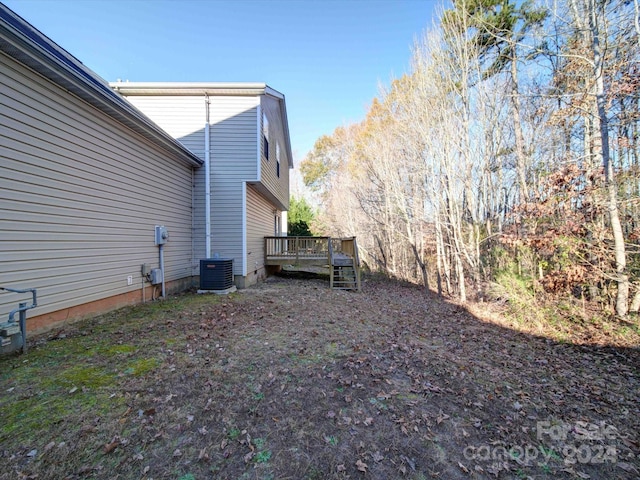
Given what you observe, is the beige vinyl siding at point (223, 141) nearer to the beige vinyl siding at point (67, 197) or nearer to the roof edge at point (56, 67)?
the beige vinyl siding at point (67, 197)

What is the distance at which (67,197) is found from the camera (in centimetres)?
429

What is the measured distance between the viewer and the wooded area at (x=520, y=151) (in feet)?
17.8

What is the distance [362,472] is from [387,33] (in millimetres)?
14136

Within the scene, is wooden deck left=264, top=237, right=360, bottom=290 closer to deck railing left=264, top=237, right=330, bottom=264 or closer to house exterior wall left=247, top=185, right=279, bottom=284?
deck railing left=264, top=237, right=330, bottom=264

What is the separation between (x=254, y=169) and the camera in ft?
26.9

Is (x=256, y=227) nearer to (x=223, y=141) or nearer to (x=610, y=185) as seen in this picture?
(x=223, y=141)

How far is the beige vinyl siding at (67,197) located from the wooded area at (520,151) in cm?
828

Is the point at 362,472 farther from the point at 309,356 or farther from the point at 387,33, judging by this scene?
the point at 387,33

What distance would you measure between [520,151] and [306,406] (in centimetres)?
957

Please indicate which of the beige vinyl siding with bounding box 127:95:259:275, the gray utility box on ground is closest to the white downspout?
the beige vinyl siding with bounding box 127:95:259:275

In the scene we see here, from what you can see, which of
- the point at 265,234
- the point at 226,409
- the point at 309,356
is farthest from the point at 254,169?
the point at 226,409

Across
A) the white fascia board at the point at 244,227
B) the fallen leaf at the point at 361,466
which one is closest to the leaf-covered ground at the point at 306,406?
the fallen leaf at the point at 361,466

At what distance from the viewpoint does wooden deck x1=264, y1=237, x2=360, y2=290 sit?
9383mm

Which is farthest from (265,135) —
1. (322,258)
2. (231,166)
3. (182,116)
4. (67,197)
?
(67,197)
